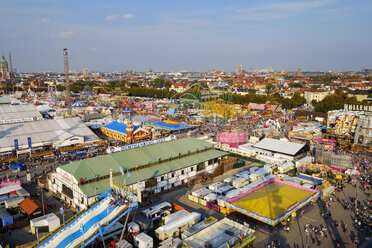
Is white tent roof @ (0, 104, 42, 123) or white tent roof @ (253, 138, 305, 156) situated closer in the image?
white tent roof @ (253, 138, 305, 156)

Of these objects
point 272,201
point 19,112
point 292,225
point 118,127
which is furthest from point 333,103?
point 19,112

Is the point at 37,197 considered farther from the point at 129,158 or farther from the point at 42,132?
the point at 42,132

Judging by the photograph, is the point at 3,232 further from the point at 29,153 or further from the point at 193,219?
the point at 29,153

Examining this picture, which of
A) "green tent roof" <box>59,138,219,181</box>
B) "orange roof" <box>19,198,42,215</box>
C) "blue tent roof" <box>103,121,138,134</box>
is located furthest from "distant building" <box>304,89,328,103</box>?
"orange roof" <box>19,198,42,215</box>

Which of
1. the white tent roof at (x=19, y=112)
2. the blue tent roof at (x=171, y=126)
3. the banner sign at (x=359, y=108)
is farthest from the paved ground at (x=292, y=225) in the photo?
the white tent roof at (x=19, y=112)

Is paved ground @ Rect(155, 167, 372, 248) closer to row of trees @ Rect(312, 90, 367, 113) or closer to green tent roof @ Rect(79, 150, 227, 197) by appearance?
green tent roof @ Rect(79, 150, 227, 197)
